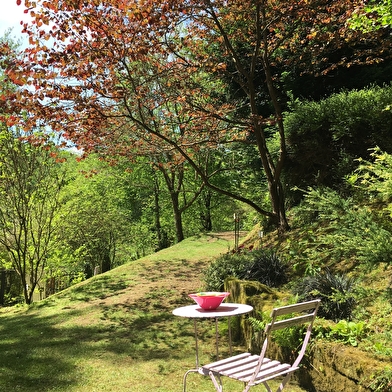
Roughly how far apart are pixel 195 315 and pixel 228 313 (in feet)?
1.04

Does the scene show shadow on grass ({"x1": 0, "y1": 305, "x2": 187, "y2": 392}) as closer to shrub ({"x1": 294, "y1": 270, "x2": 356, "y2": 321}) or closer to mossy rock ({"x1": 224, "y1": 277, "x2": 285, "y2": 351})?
mossy rock ({"x1": 224, "y1": 277, "x2": 285, "y2": 351})

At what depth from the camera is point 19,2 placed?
5.44 m

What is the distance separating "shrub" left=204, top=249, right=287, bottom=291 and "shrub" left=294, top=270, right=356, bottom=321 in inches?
50.8

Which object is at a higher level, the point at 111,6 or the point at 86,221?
the point at 111,6

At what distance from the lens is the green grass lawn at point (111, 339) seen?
4.68 metres

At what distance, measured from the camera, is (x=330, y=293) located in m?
4.85

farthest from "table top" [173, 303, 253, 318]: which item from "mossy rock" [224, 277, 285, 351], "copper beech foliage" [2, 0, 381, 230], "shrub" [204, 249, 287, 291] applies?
"copper beech foliage" [2, 0, 381, 230]

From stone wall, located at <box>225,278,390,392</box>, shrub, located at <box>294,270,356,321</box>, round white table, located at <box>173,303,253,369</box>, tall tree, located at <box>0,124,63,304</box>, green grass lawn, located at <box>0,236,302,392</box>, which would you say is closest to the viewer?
stone wall, located at <box>225,278,390,392</box>

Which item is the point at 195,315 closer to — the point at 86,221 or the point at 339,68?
the point at 339,68

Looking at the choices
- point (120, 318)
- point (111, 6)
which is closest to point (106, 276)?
point (120, 318)

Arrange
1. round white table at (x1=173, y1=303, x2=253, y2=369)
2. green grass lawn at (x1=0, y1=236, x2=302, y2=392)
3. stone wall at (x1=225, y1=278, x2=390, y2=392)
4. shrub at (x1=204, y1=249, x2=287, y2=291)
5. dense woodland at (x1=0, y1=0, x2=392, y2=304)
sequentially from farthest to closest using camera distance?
shrub at (x1=204, y1=249, x2=287, y2=291) → dense woodland at (x1=0, y1=0, x2=392, y2=304) → green grass lawn at (x1=0, y1=236, x2=302, y2=392) → round white table at (x1=173, y1=303, x2=253, y2=369) → stone wall at (x1=225, y1=278, x2=390, y2=392)

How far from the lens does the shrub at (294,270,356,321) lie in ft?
14.8

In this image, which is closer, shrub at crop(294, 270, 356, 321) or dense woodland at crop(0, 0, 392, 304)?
shrub at crop(294, 270, 356, 321)

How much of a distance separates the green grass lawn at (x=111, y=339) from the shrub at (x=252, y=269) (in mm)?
884
